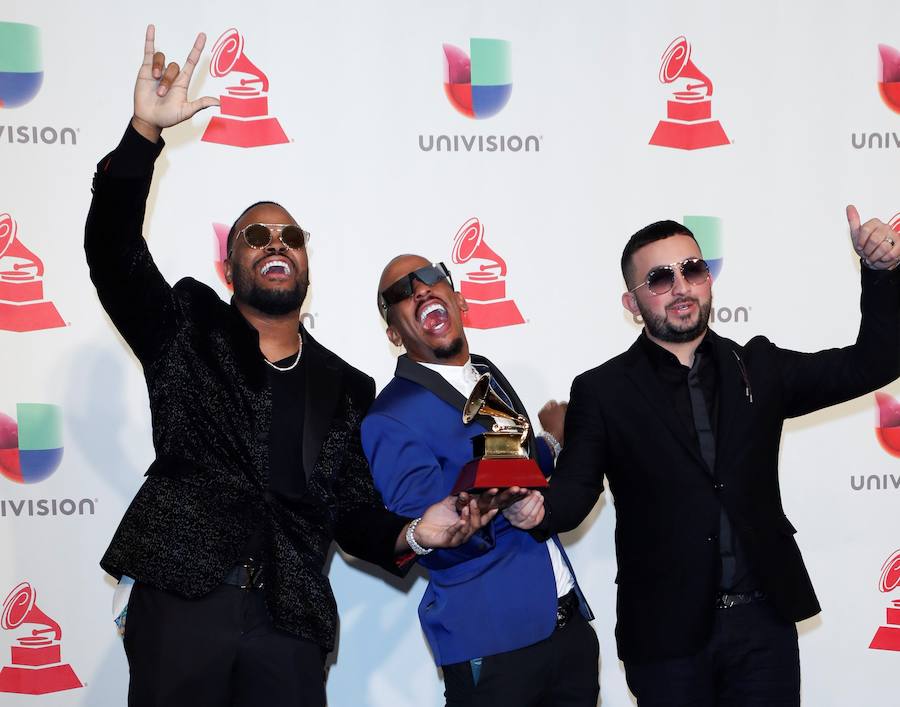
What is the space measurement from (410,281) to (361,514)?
728 mm

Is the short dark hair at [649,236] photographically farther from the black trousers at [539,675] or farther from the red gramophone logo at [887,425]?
the red gramophone logo at [887,425]

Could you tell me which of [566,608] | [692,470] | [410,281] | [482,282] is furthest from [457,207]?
[566,608]

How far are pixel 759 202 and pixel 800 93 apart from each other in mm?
504

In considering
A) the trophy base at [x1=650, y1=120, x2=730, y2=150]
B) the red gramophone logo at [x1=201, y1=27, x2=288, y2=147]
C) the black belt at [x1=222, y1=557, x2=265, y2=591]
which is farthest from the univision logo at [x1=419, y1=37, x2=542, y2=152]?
the black belt at [x1=222, y1=557, x2=265, y2=591]

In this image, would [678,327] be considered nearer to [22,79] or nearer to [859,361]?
[859,361]

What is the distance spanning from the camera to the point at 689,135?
4000 millimetres

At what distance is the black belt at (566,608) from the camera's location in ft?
8.93

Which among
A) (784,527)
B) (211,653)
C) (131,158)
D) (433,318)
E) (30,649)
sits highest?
(131,158)

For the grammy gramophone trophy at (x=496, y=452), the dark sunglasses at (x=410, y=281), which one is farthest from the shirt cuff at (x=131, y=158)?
the grammy gramophone trophy at (x=496, y=452)

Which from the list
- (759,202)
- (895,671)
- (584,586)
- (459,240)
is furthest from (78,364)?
(895,671)

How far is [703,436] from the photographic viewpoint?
2693 millimetres

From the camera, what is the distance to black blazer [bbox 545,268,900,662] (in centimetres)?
259

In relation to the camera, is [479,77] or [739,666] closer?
[739,666]

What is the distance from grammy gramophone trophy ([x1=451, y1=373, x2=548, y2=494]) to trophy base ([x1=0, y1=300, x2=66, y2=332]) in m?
1.97
